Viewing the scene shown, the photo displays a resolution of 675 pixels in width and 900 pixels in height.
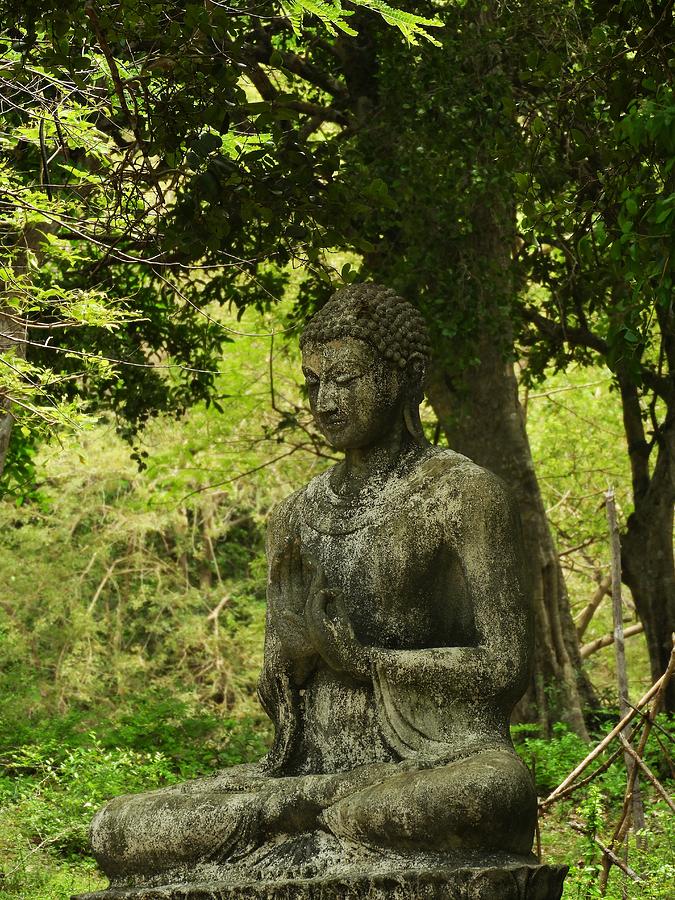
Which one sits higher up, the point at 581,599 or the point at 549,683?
the point at 581,599

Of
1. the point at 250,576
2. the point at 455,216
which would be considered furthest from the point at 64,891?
the point at 250,576

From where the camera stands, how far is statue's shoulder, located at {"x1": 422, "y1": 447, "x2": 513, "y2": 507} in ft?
17.0

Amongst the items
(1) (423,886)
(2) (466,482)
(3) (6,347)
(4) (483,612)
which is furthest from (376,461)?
(3) (6,347)

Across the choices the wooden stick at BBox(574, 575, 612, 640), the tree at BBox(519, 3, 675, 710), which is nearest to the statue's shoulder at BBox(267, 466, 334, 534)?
the tree at BBox(519, 3, 675, 710)

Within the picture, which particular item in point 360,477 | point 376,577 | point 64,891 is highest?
point 360,477

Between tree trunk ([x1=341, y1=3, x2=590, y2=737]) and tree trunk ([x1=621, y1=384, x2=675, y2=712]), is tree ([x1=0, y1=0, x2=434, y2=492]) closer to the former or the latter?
tree trunk ([x1=341, y1=3, x2=590, y2=737])

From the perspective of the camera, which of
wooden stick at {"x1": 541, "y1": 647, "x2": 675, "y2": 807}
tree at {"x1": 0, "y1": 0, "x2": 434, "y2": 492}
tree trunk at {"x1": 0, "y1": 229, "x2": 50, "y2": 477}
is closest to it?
tree at {"x1": 0, "y1": 0, "x2": 434, "y2": 492}

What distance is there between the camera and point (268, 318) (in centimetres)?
1664

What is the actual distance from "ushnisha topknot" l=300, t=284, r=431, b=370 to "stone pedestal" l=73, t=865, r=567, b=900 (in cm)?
212

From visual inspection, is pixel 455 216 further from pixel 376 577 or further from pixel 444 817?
pixel 444 817

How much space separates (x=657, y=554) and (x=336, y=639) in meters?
7.60

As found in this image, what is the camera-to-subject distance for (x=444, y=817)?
433 centimetres

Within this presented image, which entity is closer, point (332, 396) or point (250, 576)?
Answer: point (332, 396)

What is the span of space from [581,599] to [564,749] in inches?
460
